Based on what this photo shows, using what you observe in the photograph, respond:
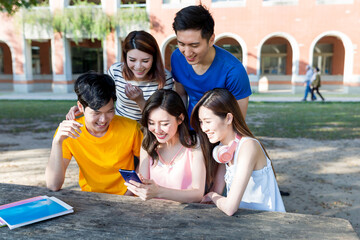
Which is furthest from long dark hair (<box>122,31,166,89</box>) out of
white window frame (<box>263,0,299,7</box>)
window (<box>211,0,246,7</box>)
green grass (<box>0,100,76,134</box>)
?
white window frame (<box>263,0,299,7</box>)

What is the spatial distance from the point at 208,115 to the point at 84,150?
85 centimetres

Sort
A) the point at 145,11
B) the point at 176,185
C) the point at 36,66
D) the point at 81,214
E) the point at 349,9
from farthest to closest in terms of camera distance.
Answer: the point at 36,66 → the point at 145,11 → the point at 349,9 → the point at 176,185 → the point at 81,214

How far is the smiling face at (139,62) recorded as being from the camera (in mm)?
2121

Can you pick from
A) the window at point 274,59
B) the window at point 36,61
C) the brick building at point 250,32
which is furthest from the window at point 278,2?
the window at point 36,61

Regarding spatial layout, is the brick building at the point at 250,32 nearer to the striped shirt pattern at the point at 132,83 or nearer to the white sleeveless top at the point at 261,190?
the striped shirt pattern at the point at 132,83

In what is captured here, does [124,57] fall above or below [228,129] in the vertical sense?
above

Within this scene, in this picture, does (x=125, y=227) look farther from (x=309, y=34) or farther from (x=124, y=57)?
(x=309, y=34)

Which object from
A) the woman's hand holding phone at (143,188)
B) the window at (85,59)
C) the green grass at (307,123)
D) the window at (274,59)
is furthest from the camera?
the window at (85,59)

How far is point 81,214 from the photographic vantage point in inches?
54.3

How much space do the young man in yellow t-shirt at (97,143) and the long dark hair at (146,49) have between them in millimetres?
313

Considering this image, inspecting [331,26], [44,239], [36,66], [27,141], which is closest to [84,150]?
[44,239]

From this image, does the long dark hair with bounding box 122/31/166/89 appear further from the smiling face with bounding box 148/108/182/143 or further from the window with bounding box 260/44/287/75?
the window with bounding box 260/44/287/75

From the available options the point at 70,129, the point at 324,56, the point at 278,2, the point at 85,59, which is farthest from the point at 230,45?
the point at 70,129

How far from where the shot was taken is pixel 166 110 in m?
1.82
